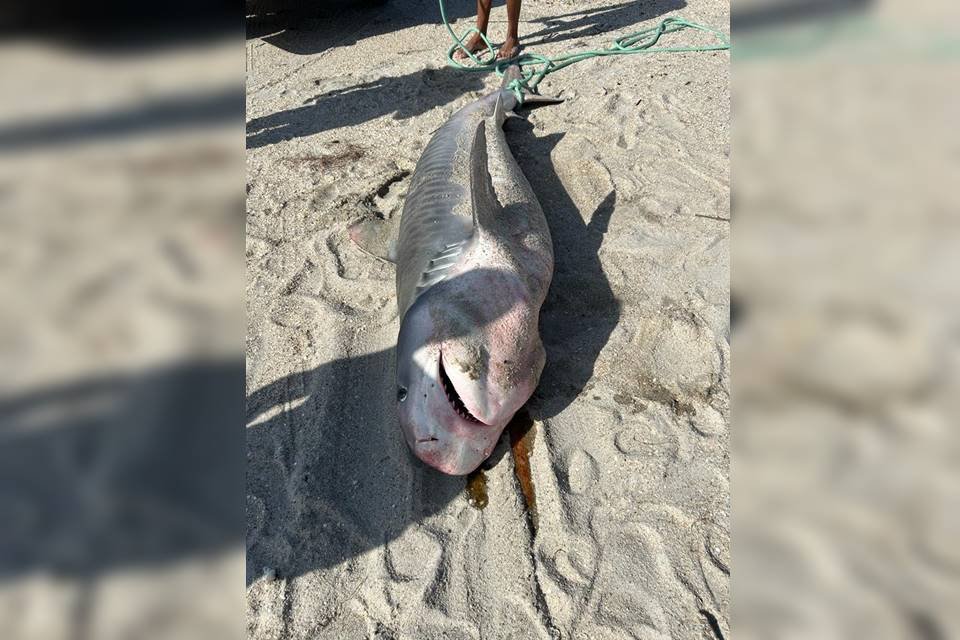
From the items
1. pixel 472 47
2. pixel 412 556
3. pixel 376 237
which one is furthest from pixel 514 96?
pixel 412 556

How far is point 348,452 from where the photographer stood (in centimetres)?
281

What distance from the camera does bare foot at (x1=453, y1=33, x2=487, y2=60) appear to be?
6.47 meters

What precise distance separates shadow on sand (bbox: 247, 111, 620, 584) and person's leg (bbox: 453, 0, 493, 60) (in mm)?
3897

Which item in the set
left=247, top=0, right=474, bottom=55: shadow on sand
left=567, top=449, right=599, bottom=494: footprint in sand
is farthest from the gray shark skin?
left=247, top=0, right=474, bottom=55: shadow on sand

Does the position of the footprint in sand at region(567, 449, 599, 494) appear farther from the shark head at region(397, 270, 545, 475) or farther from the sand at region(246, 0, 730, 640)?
the shark head at region(397, 270, 545, 475)

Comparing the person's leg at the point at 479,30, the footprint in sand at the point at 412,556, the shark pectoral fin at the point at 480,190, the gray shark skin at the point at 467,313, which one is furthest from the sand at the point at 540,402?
the person's leg at the point at 479,30

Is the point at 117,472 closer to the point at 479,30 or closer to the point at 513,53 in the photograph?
the point at 513,53

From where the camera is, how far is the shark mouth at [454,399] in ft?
8.55

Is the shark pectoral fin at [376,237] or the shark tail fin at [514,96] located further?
the shark tail fin at [514,96]

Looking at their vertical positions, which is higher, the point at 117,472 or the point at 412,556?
the point at 117,472

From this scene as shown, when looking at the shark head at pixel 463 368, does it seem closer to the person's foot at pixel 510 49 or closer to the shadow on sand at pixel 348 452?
the shadow on sand at pixel 348 452

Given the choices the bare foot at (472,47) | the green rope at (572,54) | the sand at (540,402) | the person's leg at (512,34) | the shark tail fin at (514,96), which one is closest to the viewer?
the sand at (540,402)

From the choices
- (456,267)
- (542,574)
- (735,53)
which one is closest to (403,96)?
(456,267)

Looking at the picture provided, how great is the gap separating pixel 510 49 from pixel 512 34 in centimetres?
16
